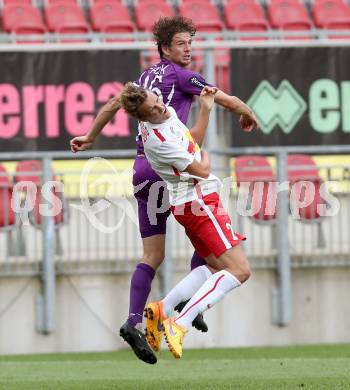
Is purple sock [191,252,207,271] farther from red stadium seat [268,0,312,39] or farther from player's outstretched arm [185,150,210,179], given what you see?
red stadium seat [268,0,312,39]

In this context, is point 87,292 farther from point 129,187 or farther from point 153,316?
point 153,316

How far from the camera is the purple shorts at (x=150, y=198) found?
328 inches

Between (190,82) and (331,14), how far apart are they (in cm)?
1073

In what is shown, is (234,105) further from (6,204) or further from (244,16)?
(244,16)

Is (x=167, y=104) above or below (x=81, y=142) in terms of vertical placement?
above

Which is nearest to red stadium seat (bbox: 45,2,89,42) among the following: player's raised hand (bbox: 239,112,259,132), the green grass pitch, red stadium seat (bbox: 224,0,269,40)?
red stadium seat (bbox: 224,0,269,40)

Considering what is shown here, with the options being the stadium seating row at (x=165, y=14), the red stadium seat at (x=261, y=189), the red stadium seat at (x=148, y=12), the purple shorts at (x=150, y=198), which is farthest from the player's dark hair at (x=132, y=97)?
the red stadium seat at (x=148, y=12)

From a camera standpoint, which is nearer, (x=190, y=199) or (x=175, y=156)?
(x=175, y=156)

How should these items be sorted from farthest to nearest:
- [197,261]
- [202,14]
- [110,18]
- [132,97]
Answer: [202,14] → [110,18] → [197,261] → [132,97]

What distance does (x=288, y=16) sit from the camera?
18.3m

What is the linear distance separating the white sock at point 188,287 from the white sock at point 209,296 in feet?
1.27

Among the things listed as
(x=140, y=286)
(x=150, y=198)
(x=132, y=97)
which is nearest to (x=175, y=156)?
(x=132, y=97)

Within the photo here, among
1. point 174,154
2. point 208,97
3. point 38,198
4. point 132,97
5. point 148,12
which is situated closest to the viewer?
point 132,97

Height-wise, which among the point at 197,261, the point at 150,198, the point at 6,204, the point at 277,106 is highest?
the point at 277,106
